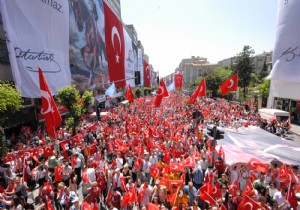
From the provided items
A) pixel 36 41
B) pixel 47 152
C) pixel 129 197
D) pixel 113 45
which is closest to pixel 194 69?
pixel 113 45

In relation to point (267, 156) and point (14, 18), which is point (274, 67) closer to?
point (267, 156)

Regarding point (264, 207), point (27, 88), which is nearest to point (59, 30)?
point (27, 88)

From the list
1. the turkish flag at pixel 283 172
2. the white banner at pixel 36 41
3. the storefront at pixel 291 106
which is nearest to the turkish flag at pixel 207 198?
the turkish flag at pixel 283 172

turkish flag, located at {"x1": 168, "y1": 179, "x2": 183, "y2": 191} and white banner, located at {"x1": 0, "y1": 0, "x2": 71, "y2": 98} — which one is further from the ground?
white banner, located at {"x1": 0, "y1": 0, "x2": 71, "y2": 98}

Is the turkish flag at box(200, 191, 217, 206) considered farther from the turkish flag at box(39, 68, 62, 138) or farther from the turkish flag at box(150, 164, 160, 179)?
the turkish flag at box(39, 68, 62, 138)

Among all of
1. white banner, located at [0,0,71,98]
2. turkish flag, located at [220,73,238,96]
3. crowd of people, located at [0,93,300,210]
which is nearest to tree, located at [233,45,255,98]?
turkish flag, located at [220,73,238,96]

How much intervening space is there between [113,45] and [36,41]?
15.6m

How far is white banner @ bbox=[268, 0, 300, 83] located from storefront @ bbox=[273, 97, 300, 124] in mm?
5668

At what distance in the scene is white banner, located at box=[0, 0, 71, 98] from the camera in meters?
15.2

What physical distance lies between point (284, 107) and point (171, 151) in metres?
29.3

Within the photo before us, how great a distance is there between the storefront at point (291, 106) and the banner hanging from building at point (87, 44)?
2704cm

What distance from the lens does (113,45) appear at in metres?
32.6

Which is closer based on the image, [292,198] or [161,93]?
[292,198]

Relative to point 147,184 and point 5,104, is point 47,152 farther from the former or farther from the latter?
point 147,184
